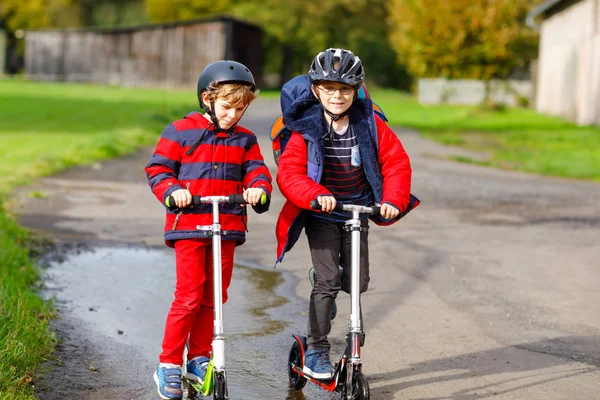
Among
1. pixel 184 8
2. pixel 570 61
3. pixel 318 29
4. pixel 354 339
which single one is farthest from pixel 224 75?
pixel 184 8

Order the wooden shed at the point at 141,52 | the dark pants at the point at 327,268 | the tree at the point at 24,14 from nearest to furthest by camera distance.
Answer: the dark pants at the point at 327,268 < the wooden shed at the point at 141,52 < the tree at the point at 24,14

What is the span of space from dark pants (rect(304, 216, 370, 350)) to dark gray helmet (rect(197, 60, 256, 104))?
2.65 feet

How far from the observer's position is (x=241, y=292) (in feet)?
25.1

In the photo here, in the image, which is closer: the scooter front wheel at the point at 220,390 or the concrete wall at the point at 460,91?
the scooter front wheel at the point at 220,390

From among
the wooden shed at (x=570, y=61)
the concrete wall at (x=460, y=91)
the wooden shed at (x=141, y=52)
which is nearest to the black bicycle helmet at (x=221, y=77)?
the wooden shed at (x=570, y=61)

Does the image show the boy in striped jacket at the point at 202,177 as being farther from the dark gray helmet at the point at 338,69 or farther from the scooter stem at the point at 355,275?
the scooter stem at the point at 355,275

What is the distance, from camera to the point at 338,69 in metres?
4.94

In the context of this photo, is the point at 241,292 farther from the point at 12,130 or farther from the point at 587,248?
the point at 12,130

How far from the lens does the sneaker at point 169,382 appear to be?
502 centimetres

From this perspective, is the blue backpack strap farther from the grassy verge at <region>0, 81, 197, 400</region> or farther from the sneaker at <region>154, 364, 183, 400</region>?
the grassy verge at <region>0, 81, 197, 400</region>

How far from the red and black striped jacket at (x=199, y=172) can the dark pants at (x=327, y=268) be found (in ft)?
1.29

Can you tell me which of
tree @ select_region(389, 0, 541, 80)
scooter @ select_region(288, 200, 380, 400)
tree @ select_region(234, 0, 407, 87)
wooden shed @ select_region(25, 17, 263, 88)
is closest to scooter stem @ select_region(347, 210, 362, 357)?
scooter @ select_region(288, 200, 380, 400)

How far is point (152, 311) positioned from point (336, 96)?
8.67ft

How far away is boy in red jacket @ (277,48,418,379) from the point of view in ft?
16.4
